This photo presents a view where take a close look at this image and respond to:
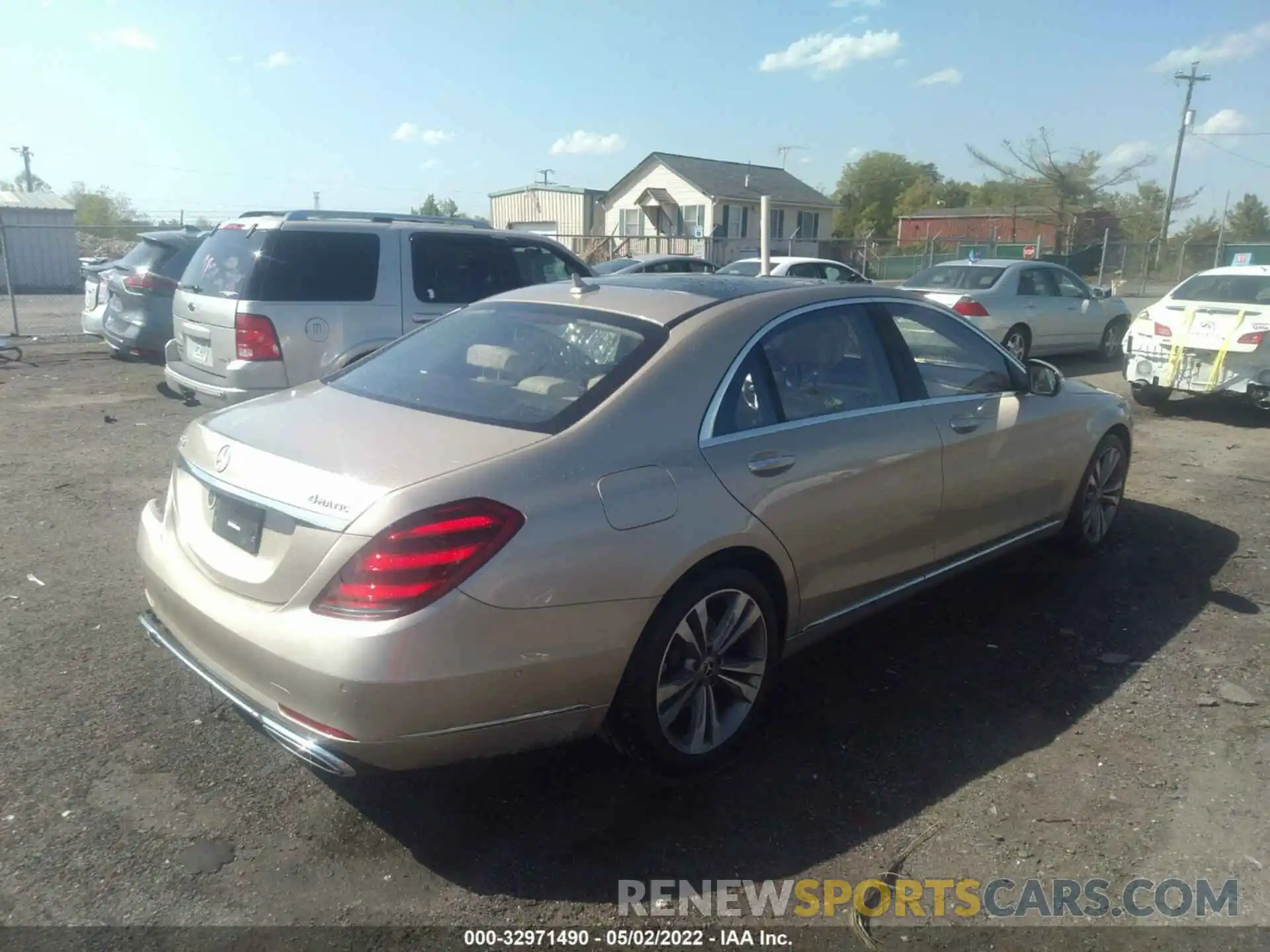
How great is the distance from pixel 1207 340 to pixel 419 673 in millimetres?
9749

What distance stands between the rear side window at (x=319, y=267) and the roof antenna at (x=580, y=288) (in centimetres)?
350

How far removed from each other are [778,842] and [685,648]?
2.19 feet

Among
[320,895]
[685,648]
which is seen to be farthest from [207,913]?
[685,648]

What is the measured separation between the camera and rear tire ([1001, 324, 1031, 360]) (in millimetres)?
12938

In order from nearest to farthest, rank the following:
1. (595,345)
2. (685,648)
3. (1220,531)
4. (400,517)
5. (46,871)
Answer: (400,517) → (46,871) → (685,648) → (595,345) → (1220,531)

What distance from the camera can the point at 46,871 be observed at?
9.13 feet

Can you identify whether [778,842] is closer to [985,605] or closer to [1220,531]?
[985,605]

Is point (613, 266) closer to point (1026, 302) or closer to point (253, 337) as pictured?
point (1026, 302)

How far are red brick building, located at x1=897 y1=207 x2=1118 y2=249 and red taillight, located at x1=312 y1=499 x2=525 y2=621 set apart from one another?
46.5 m

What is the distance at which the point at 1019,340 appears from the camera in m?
13.2

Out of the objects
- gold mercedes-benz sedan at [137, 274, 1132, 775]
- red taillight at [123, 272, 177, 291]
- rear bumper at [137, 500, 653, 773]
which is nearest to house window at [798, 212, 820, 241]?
red taillight at [123, 272, 177, 291]

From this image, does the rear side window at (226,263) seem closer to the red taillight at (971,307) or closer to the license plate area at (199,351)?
the license plate area at (199,351)

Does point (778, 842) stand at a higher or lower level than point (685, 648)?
lower

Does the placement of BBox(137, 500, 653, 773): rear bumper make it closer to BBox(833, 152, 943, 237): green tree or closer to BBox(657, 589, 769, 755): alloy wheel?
BBox(657, 589, 769, 755): alloy wheel
